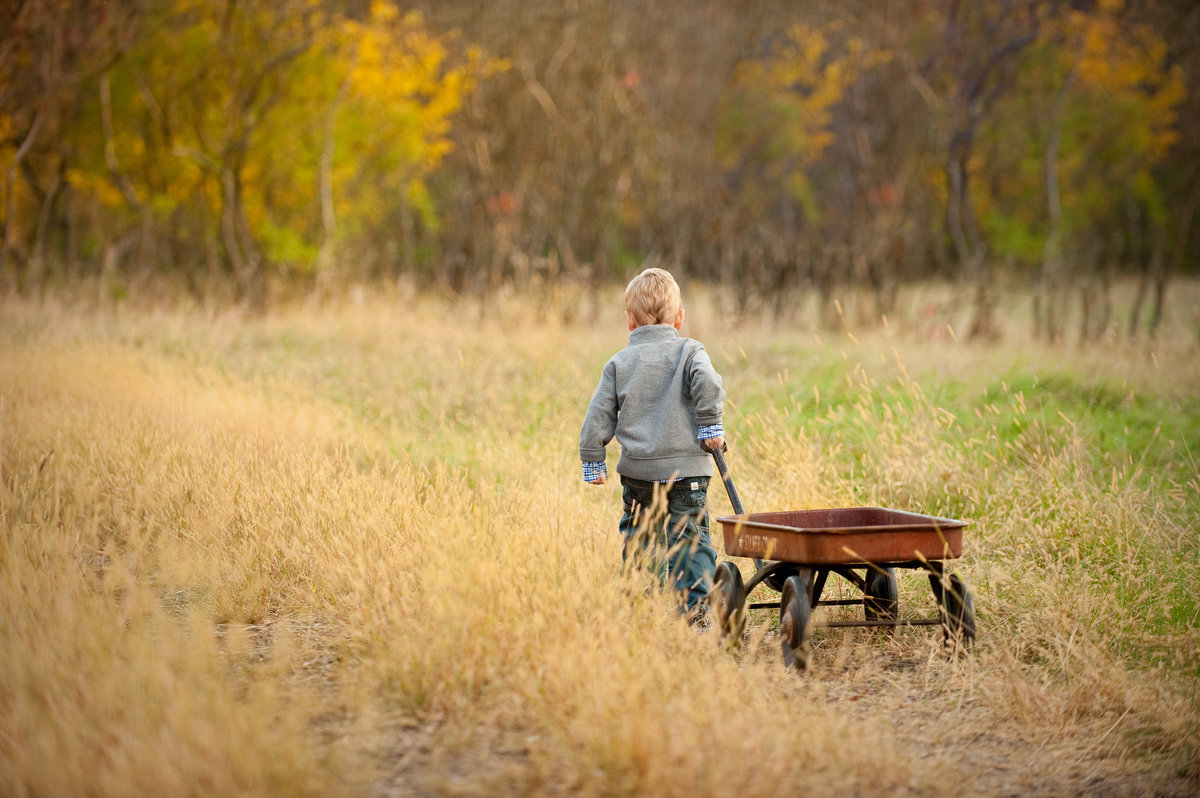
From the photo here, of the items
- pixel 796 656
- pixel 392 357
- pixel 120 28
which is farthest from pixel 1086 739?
pixel 120 28

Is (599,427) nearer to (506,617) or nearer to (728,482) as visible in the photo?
(728,482)

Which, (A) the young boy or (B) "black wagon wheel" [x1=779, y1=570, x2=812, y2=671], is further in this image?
(A) the young boy

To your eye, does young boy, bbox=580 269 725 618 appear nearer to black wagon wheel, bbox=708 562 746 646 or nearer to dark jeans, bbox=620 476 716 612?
dark jeans, bbox=620 476 716 612

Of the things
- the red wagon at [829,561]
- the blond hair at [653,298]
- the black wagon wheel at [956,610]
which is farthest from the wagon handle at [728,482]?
the black wagon wheel at [956,610]

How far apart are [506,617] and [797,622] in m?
1.18

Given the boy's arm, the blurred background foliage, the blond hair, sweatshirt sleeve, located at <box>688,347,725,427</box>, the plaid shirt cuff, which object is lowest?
the plaid shirt cuff

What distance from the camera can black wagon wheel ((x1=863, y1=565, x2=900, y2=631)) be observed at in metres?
4.83

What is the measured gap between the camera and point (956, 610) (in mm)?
4461

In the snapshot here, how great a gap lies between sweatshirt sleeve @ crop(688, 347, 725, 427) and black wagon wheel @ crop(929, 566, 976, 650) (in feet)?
3.79

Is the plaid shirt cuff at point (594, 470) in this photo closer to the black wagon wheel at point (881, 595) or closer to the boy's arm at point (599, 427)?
the boy's arm at point (599, 427)

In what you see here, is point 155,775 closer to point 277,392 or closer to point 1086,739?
point 1086,739

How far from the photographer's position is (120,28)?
14.8 m

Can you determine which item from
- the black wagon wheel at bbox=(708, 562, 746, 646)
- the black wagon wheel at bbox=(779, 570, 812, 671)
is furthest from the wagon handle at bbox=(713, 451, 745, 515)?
the black wagon wheel at bbox=(779, 570, 812, 671)

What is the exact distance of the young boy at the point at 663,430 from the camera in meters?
4.66
